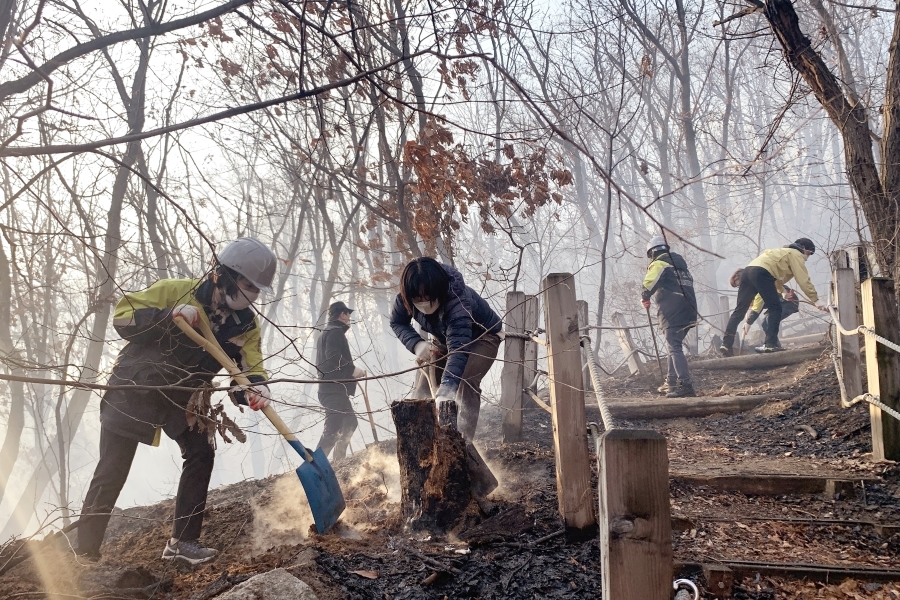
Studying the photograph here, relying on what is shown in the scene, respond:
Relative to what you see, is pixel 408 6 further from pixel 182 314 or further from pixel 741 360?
pixel 741 360

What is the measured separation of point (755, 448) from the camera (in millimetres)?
4996

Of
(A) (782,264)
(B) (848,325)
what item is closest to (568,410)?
(B) (848,325)

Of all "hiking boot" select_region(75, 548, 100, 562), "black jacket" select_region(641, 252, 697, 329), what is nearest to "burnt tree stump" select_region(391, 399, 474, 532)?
"hiking boot" select_region(75, 548, 100, 562)

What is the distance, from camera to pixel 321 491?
3832 millimetres

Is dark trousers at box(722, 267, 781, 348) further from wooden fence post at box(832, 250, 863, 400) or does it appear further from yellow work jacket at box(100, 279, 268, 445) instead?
yellow work jacket at box(100, 279, 268, 445)

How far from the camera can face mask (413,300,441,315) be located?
418cm

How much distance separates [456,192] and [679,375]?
3826 mm

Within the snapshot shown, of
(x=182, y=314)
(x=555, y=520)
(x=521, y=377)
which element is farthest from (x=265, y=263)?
(x=521, y=377)

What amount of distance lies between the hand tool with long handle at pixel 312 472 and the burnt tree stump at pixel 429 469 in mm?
627

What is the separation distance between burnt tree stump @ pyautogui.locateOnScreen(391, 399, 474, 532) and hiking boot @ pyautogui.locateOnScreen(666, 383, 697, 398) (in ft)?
16.0

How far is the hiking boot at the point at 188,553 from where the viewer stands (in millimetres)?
3375

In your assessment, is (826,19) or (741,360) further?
(741,360)

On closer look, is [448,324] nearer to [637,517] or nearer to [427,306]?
[427,306]

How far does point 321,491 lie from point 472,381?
158cm
